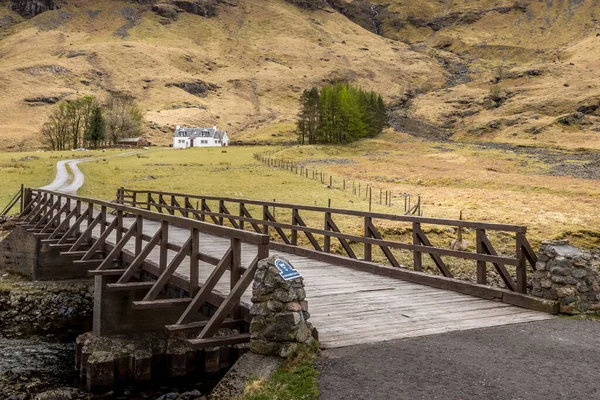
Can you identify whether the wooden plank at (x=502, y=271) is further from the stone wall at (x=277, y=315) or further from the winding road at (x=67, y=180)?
the winding road at (x=67, y=180)

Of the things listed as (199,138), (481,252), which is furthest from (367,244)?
(199,138)

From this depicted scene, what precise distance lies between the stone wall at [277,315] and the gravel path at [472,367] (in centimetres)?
49

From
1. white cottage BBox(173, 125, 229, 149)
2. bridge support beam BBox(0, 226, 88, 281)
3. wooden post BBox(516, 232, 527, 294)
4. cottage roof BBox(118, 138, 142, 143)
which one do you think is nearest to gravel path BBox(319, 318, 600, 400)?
wooden post BBox(516, 232, 527, 294)

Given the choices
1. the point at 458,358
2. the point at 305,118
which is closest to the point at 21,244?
the point at 458,358

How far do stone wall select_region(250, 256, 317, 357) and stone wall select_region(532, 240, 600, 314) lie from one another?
500 centimetres

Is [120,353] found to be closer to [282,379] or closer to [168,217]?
[168,217]

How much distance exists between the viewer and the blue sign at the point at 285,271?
6863mm

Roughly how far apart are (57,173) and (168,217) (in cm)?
4469

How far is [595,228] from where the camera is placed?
27.0 meters

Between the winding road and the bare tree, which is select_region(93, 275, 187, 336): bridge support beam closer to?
the winding road

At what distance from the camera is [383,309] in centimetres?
928

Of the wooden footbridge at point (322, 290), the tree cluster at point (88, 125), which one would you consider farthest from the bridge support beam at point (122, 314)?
the tree cluster at point (88, 125)

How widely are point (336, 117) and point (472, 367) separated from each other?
88136 mm

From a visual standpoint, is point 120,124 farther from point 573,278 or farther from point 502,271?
point 573,278
